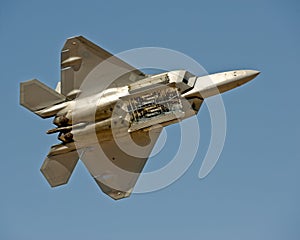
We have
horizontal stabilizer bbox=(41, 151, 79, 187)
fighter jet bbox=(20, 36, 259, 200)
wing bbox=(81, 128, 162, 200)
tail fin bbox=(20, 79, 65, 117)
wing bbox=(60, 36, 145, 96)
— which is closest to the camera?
fighter jet bbox=(20, 36, 259, 200)

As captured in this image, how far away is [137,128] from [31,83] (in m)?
4.62

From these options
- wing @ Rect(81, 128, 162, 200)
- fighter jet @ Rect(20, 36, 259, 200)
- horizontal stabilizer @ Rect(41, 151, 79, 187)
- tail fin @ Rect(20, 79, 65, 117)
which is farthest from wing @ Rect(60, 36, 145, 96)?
wing @ Rect(81, 128, 162, 200)

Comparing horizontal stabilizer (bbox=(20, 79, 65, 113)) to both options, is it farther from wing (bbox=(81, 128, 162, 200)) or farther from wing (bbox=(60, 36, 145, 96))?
wing (bbox=(81, 128, 162, 200))

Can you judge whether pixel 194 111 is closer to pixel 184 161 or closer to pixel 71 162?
pixel 184 161

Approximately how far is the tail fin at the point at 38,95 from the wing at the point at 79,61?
475 millimetres

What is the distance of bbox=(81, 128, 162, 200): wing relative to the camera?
2764 centimetres

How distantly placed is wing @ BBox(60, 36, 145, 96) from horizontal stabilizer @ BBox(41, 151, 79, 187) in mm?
2499

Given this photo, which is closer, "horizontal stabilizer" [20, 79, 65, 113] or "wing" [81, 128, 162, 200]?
"horizontal stabilizer" [20, 79, 65, 113]

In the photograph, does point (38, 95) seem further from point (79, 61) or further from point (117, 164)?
point (117, 164)

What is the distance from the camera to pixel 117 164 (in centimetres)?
2828

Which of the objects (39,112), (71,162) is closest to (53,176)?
(71,162)

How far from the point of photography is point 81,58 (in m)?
26.9

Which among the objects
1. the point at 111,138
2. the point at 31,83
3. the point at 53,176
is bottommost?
the point at 53,176

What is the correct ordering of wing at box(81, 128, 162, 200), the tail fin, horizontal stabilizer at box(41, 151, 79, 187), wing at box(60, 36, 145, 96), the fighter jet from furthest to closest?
wing at box(81, 128, 162, 200) → horizontal stabilizer at box(41, 151, 79, 187) → wing at box(60, 36, 145, 96) → the tail fin → the fighter jet
